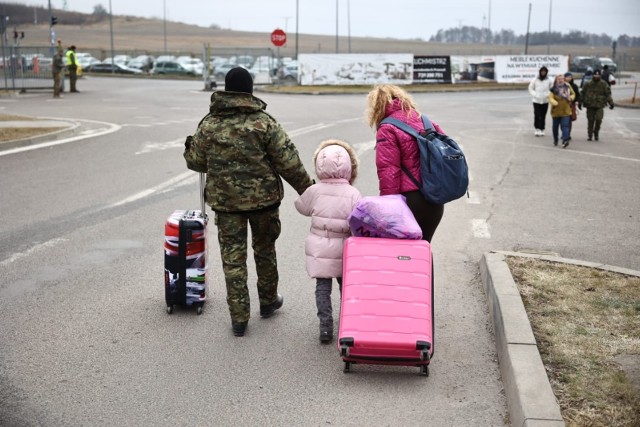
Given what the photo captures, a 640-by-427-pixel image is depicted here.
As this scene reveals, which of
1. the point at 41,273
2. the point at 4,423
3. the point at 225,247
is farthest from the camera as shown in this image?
the point at 41,273

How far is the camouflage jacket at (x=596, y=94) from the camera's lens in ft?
65.1

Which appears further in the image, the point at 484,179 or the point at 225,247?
the point at 484,179

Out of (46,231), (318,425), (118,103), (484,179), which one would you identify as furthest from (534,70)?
(318,425)

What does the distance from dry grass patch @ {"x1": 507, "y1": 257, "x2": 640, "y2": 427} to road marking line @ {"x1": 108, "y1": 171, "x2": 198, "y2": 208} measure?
5564 millimetres

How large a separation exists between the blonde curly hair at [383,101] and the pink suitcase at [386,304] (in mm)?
1004

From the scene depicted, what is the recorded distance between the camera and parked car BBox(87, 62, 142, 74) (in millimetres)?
67188

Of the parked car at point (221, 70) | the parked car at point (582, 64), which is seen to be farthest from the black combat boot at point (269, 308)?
the parked car at point (582, 64)

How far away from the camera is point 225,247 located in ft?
20.1

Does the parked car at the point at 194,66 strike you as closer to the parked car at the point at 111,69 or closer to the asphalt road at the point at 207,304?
the parked car at the point at 111,69

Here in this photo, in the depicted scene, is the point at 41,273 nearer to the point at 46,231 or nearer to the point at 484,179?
the point at 46,231

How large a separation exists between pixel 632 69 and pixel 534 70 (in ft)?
143

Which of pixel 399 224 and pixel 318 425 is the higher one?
pixel 399 224

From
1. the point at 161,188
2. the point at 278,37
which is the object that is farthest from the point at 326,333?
the point at 278,37

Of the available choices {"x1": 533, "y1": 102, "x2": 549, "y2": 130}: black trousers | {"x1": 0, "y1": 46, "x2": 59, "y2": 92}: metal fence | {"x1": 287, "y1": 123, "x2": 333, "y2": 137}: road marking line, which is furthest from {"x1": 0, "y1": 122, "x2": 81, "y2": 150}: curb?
{"x1": 0, "y1": 46, "x2": 59, "y2": 92}: metal fence
